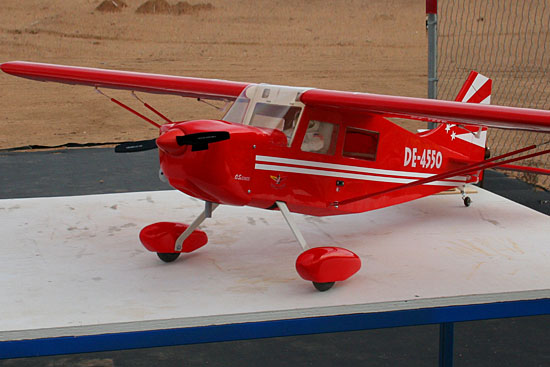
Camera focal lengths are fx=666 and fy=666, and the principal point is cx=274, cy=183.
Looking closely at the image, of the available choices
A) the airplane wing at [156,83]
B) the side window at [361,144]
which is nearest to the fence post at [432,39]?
the side window at [361,144]

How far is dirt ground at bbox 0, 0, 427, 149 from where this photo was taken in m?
17.4

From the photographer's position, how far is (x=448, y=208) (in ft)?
20.3

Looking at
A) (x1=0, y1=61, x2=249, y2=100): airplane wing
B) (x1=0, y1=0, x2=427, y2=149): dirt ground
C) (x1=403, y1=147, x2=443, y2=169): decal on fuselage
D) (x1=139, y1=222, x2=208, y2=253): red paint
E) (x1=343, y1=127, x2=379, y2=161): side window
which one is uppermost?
(x1=0, y1=61, x2=249, y2=100): airplane wing

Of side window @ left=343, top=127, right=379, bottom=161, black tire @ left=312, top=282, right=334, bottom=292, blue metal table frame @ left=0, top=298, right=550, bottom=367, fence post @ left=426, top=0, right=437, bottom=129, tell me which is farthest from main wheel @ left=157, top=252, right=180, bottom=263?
fence post @ left=426, top=0, right=437, bottom=129

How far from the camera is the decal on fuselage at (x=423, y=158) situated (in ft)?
17.5

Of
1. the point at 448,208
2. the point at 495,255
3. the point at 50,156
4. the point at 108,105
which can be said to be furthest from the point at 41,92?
the point at 495,255

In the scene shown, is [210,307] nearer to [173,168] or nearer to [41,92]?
[173,168]

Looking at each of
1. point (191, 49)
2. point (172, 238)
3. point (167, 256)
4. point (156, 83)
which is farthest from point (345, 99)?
point (191, 49)

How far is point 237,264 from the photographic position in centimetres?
475

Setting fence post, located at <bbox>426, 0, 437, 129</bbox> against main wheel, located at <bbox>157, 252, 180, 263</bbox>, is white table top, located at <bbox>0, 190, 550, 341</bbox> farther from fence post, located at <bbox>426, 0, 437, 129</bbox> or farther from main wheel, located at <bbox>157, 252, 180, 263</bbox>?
fence post, located at <bbox>426, 0, 437, 129</bbox>

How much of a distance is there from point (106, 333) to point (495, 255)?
2820 mm

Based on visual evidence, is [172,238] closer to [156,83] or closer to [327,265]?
[327,265]

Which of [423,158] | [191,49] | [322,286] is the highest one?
[423,158]

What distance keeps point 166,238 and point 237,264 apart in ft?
1.76
